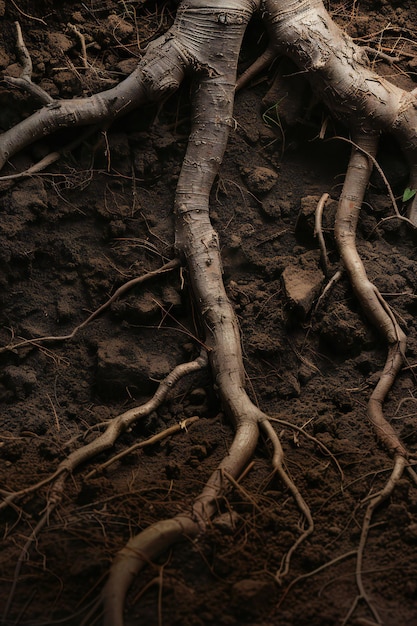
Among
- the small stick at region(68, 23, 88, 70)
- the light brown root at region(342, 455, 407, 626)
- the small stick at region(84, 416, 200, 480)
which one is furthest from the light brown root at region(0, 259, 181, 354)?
the light brown root at region(342, 455, 407, 626)

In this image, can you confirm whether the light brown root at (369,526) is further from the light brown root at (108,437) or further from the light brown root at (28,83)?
the light brown root at (28,83)

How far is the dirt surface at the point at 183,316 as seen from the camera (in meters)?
2.09

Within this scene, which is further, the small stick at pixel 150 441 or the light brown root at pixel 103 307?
the light brown root at pixel 103 307

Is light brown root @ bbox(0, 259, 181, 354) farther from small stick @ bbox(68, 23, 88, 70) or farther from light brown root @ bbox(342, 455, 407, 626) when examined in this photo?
light brown root @ bbox(342, 455, 407, 626)

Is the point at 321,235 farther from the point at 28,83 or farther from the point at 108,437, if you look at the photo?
the point at 28,83

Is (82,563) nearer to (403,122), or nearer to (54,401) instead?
(54,401)

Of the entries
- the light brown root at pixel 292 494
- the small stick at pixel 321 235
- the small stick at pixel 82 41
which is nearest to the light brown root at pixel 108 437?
the light brown root at pixel 292 494

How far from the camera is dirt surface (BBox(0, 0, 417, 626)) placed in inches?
82.1

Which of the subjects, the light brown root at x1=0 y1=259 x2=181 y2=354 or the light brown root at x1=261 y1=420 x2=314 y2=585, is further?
the light brown root at x1=0 y1=259 x2=181 y2=354

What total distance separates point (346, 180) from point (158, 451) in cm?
137

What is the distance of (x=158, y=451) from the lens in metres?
2.43

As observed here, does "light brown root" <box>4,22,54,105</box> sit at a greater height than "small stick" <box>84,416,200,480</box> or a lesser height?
greater

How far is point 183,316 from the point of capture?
2752 mm

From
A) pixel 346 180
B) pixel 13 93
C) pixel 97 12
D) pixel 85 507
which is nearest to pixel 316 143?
pixel 346 180
